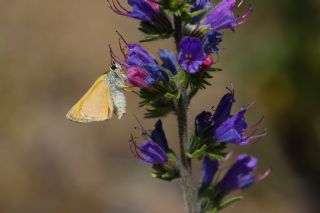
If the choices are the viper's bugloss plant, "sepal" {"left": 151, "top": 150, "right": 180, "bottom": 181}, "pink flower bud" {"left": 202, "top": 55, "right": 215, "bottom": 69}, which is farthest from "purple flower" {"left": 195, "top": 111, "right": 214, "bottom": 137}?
"pink flower bud" {"left": 202, "top": 55, "right": 215, "bottom": 69}

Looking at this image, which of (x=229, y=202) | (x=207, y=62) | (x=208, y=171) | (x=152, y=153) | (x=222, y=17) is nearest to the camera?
(x=207, y=62)

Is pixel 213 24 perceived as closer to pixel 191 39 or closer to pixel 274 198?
pixel 191 39

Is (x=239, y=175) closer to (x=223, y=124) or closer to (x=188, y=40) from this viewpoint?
(x=223, y=124)

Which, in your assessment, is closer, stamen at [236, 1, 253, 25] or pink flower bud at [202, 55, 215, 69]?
pink flower bud at [202, 55, 215, 69]

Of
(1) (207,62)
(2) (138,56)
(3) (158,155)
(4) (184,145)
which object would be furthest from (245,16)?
(3) (158,155)

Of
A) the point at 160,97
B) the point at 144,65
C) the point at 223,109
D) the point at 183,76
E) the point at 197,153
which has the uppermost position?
the point at 144,65

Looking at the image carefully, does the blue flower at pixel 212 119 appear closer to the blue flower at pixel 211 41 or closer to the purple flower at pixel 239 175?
the blue flower at pixel 211 41

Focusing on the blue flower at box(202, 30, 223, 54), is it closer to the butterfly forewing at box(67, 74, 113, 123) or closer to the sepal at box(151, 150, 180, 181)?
the sepal at box(151, 150, 180, 181)
